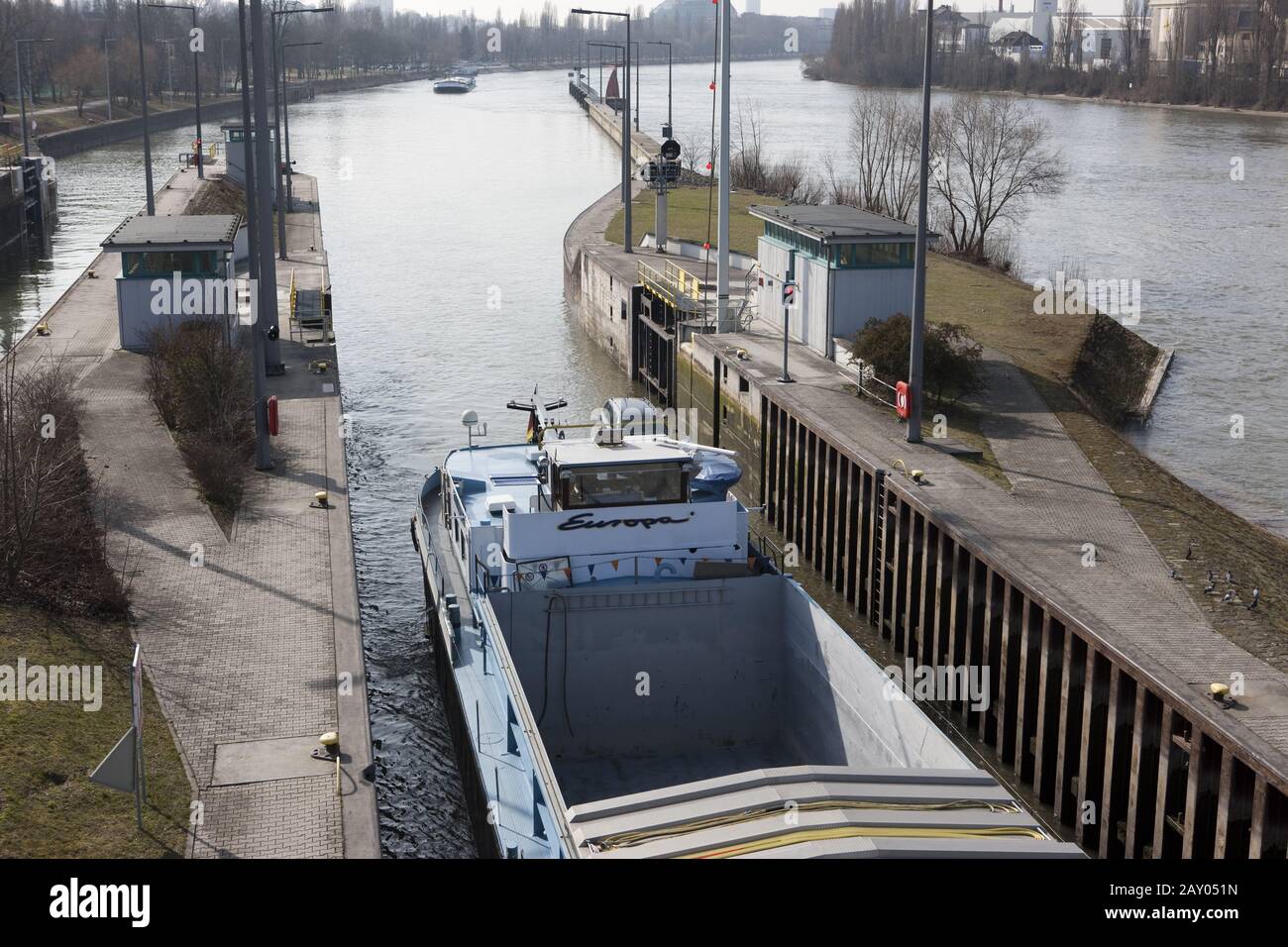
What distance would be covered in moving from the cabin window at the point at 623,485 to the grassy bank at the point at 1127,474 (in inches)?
269

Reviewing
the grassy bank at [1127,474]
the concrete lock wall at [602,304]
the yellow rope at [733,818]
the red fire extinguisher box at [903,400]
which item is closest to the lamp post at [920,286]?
the red fire extinguisher box at [903,400]

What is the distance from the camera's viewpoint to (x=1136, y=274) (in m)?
53.2

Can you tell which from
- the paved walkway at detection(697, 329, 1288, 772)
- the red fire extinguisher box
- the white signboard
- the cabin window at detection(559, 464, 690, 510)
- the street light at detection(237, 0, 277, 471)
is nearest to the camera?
the paved walkway at detection(697, 329, 1288, 772)

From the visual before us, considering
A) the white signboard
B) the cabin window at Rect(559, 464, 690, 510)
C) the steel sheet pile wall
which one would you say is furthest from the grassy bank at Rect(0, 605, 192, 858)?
the steel sheet pile wall

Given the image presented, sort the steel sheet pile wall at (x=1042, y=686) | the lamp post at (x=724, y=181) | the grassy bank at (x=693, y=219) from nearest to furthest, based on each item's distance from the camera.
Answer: the steel sheet pile wall at (x=1042, y=686) → the lamp post at (x=724, y=181) → the grassy bank at (x=693, y=219)

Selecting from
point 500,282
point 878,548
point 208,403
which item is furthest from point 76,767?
point 500,282

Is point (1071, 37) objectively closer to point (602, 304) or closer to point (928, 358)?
point (602, 304)

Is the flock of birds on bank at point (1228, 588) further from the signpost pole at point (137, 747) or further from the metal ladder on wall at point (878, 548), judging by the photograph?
the signpost pole at point (137, 747)

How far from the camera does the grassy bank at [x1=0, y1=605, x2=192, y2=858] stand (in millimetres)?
12422

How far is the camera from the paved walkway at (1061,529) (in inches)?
603

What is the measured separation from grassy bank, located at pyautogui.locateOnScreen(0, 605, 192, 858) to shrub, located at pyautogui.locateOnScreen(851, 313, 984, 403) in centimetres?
1618

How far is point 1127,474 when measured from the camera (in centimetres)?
2406

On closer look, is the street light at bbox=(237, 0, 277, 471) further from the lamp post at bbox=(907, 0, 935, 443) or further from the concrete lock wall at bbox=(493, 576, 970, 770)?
the lamp post at bbox=(907, 0, 935, 443)
